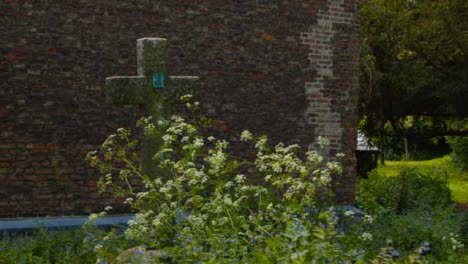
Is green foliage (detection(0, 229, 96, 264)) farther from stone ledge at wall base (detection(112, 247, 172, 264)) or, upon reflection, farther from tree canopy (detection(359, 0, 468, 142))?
tree canopy (detection(359, 0, 468, 142))

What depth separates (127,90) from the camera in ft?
19.5

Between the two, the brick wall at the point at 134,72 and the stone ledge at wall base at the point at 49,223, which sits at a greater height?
the brick wall at the point at 134,72

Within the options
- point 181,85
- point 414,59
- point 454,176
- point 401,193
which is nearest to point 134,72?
point 181,85

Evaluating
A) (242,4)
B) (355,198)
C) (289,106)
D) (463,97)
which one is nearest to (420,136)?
(463,97)

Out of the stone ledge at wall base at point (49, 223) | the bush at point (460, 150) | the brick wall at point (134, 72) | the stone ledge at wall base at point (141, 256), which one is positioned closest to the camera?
the stone ledge at wall base at point (141, 256)

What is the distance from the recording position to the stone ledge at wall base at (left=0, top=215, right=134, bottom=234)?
766 centimetres

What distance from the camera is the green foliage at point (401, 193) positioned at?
1052 centimetres

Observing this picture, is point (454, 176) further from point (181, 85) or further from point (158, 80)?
point (158, 80)

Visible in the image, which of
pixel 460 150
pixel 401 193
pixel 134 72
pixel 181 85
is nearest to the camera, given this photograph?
pixel 181 85

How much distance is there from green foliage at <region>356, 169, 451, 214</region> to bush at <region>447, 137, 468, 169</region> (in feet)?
35.1

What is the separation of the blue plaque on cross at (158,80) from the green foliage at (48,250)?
1.73m

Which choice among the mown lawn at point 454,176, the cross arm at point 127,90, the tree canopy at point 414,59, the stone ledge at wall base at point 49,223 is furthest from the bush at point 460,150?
the cross arm at point 127,90

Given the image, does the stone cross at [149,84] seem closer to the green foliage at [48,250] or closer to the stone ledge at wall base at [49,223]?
the green foliage at [48,250]

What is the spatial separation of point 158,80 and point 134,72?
102 inches
